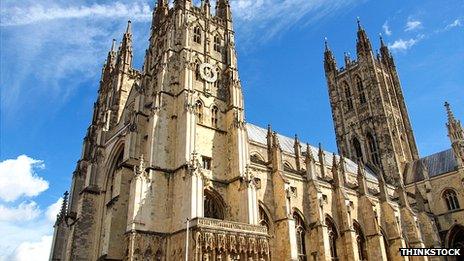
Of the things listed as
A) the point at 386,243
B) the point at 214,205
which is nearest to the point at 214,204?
the point at 214,205

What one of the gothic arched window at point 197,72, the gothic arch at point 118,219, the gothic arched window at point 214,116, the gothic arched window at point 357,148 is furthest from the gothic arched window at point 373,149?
the gothic arch at point 118,219

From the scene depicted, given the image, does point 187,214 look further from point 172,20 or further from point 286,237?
point 172,20

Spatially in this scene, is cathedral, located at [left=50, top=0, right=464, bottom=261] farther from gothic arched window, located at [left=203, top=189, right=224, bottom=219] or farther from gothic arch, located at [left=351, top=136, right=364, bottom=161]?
gothic arch, located at [left=351, top=136, right=364, bottom=161]

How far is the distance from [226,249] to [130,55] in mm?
29863

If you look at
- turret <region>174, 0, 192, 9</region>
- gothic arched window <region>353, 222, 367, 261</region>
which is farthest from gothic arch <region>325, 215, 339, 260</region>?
turret <region>174, 0, 192, 9</region>

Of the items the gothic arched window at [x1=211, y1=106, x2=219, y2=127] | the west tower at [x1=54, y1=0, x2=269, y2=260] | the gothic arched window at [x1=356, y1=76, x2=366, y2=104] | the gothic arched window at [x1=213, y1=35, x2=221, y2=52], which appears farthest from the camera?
the gothic arched window at [x1=356, y1=76, x2=366, y2=104]

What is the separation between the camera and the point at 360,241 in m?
39.0

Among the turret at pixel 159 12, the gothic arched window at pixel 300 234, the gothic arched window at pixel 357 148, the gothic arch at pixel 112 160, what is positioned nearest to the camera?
the gothic arched window at pixel 300 234

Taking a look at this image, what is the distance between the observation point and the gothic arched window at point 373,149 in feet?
195

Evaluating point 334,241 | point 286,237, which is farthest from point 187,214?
point 334,241

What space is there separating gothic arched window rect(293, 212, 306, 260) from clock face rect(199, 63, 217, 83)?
45.8 feet

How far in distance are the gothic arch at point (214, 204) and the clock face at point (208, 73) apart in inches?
406

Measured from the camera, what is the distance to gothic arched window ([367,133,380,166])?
5934cm

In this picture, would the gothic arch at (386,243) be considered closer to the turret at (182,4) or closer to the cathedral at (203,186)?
the cathedral at (203,186)
